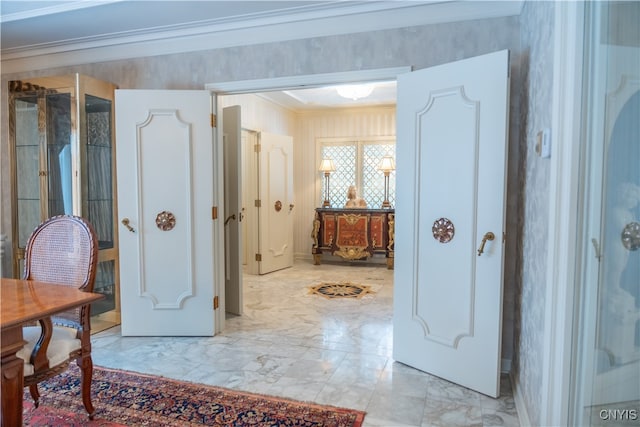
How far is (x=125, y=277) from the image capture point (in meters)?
3.24

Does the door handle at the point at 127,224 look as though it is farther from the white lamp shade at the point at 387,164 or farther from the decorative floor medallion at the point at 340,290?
the white lamp shade at the point at 387,164

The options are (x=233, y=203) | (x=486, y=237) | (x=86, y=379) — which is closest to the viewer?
(x=86, y=379)

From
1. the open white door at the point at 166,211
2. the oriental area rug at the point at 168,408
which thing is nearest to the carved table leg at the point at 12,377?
the oriental area rug at the point at 168,408

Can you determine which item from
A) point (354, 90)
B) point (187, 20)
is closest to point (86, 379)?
point (187, 20)

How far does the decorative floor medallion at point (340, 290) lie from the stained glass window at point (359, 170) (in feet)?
6.01

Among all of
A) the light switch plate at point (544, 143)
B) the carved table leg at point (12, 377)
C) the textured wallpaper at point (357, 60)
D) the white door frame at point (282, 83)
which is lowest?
the carved table leg at point (12, 377)

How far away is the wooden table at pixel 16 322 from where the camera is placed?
1344 millimetres

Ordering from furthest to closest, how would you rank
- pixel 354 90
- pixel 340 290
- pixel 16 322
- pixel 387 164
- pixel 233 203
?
1. pixel 387 164
2. pixel 340 290
3. pixel 354 90
4. pixel 233 203
5. pixel 16 322

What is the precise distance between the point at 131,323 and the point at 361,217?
145 inches

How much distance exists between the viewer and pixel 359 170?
256 inches

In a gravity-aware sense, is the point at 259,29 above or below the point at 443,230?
above

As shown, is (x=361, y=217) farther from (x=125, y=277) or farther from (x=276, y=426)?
(x=276, y=426)

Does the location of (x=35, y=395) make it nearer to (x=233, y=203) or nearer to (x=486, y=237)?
(x=233, y=203)

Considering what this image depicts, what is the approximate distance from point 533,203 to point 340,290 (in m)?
3.06
